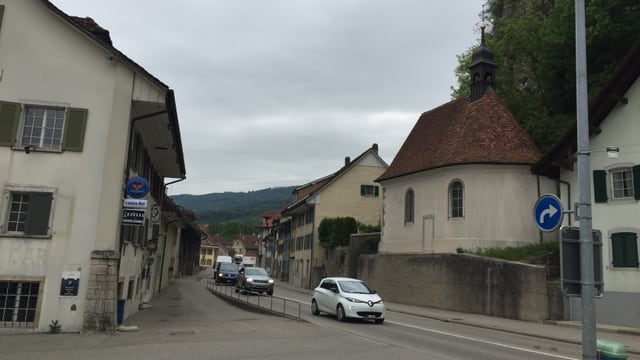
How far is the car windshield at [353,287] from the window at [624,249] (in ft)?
33.2

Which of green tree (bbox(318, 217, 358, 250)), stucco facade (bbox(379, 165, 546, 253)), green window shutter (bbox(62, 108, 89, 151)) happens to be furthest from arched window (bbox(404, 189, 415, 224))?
green window shutter (bbox(62, 108, 89, 151))

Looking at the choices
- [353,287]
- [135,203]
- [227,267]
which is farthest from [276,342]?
[227,267]

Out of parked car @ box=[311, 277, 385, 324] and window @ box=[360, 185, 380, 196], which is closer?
parked car @ box=[311, 277, 385, 324]

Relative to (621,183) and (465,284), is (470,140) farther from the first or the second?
(621,183)

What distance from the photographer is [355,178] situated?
52.9 m

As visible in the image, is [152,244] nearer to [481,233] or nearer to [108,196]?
[108,196]

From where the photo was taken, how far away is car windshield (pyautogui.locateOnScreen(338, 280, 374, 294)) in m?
20.1

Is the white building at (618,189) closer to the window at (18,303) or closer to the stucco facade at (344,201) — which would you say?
the window at (18,303)

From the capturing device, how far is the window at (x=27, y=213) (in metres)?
15.1

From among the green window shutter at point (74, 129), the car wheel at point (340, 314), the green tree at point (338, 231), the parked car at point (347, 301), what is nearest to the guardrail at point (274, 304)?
the parked car at point (347, 301)

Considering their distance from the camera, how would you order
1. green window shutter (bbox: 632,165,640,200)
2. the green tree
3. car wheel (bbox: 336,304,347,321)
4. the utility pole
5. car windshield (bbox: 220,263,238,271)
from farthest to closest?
the green tree < car windshield (bbox: 220,263,238,271) < green window shutter (bbox: 632,165,640,200) < car wheel (bbox: 336,304,347,321) < the utility pole

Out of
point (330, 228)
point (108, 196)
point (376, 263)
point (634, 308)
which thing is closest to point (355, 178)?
point (330, 228)

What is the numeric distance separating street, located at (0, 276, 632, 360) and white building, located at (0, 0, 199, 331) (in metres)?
1.17

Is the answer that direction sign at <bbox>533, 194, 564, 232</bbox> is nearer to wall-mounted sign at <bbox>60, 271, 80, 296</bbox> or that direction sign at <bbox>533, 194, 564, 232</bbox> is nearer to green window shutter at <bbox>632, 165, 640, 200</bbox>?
wall-mounted sign at <bbox>60, 271, 80, 296</bbox>
